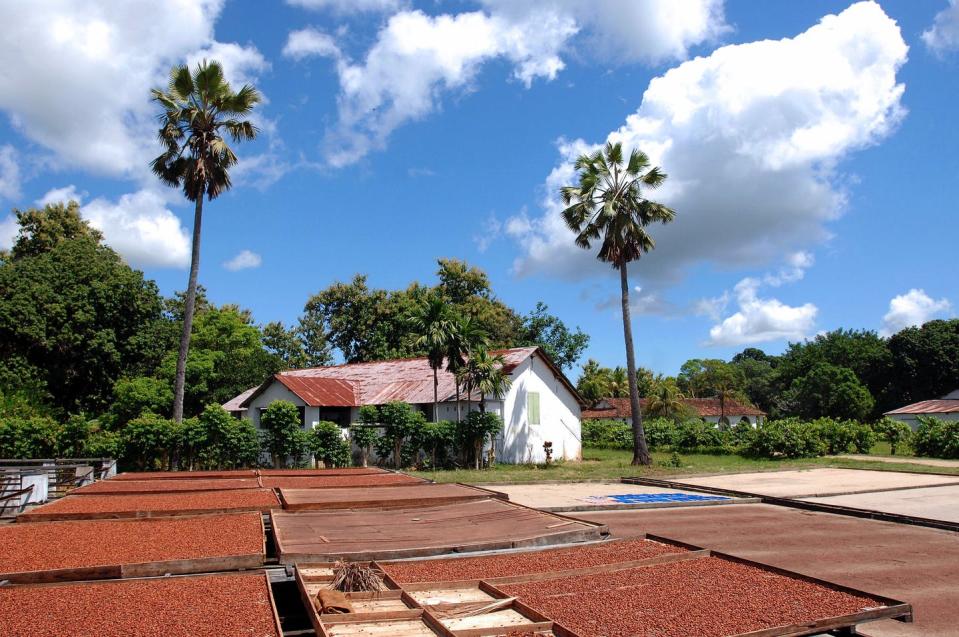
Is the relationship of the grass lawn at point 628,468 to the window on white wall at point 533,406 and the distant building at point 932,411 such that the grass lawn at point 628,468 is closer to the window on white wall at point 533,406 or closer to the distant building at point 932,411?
the window on white wall at point 533,406

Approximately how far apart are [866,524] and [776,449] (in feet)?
58.4

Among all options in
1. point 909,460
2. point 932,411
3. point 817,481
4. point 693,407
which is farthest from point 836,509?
point 693,407

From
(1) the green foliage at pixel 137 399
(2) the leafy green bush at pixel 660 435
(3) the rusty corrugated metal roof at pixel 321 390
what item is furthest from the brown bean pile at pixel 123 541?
(2) the leafy green bush at pixel 660 435

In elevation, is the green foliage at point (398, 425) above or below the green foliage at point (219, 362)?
below

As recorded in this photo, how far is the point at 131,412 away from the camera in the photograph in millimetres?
26281

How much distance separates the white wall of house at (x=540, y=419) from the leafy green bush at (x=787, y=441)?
7982mm

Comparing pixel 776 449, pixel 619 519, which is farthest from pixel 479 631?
pixel 776 449

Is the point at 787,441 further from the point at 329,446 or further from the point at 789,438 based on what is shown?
the point at 329,446

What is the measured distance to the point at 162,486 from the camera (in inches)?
536

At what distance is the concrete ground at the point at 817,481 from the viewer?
55.9 ft

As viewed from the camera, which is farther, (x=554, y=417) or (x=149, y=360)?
(x=149, y=360)

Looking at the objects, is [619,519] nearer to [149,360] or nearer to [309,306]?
[149,360]

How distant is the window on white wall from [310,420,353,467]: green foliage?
26.8 ft

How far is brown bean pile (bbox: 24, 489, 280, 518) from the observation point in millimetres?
9625
